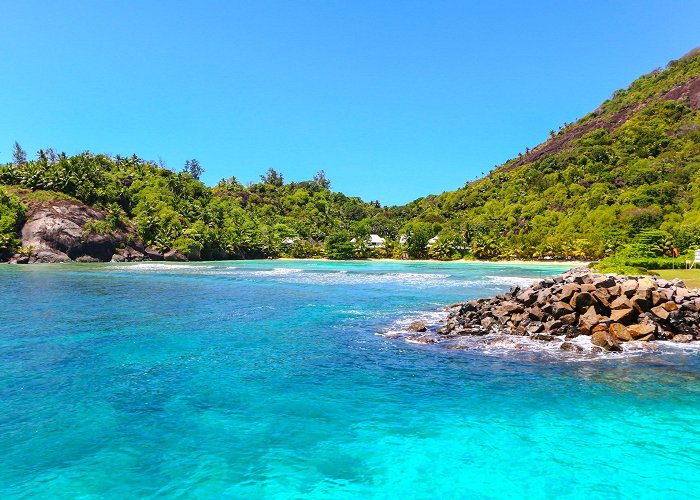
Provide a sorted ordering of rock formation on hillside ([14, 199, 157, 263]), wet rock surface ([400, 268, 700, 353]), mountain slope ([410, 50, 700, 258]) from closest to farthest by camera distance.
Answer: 1. wet rock surface ([400, 268, 700, 353])
2. mountain slope ([410, 50, 700, 258])
3. rock formation on hillside ([14, 199, 157, 263])

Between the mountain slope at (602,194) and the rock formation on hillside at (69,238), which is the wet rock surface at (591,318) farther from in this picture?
the rock formation on hillside at (69,238)

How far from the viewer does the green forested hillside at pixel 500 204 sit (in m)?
104

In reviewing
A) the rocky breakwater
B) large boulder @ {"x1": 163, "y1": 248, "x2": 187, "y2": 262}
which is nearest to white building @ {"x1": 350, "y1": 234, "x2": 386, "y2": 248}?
large boulder @ {"x1": 163, "y1": 248, "x2": 187, "y2": 262}

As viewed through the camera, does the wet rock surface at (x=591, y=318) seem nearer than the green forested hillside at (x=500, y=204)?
Yes

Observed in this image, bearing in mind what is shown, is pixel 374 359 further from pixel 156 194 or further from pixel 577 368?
pixel 156 194

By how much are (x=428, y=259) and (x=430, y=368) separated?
359 feet

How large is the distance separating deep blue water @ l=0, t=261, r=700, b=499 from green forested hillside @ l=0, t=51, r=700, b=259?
58238 millimetres

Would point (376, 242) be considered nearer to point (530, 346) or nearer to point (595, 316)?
point (595, 316)

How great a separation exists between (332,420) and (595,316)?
50.7ft

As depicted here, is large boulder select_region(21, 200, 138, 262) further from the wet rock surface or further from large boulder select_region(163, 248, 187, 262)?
the wet rock surface

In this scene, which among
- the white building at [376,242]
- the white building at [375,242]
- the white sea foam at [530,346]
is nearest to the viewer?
the white sea foam at [530,346]

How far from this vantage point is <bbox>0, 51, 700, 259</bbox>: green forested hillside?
10381 centimetres

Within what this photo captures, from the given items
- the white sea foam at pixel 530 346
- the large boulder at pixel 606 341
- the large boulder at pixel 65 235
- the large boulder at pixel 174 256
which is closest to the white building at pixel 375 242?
the large boulder at pixel 174 256

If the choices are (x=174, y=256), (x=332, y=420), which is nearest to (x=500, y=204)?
(x=174, y=256)
